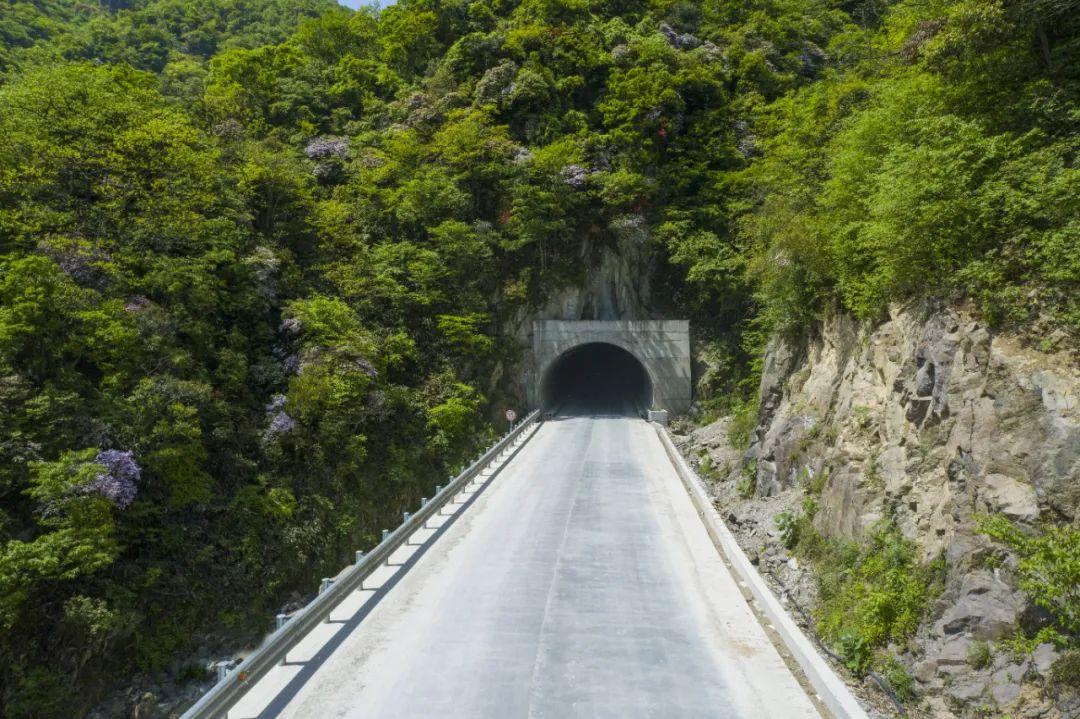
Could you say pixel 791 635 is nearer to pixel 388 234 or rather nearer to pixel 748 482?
pixel 748 482

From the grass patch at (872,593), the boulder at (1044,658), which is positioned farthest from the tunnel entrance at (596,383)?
the boulder at (1044,658)

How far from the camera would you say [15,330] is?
53.7 feet

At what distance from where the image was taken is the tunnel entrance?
36.3m

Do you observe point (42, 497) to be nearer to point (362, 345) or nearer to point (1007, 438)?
point (362, 345)

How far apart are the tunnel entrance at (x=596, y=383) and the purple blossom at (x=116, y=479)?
21.3 metres

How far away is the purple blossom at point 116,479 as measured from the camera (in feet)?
50.5

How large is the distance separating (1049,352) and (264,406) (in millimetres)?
22841

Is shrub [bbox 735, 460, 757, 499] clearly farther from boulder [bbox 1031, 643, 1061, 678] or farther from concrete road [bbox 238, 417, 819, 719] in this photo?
boulder [bbox 1031, 643, 1061, 678]

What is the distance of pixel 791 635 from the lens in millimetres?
7641

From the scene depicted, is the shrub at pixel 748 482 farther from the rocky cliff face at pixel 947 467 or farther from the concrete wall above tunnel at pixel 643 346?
the concrete wall above tunnel at pixel 643 346

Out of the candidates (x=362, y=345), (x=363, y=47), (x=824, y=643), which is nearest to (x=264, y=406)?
(x=362, y=345)

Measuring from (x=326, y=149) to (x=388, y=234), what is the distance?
25.5ft

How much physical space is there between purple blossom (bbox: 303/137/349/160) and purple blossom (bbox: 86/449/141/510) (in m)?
25.2

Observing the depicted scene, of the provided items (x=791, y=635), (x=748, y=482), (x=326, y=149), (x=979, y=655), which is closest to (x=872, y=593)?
(x=979, y=655)
